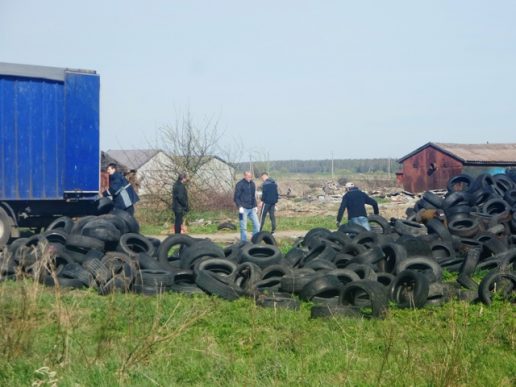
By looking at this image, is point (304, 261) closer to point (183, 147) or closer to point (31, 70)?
point (31, 70)

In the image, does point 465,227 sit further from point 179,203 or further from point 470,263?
point 179,203

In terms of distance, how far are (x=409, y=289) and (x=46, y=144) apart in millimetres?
10858

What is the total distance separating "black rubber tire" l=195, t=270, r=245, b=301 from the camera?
35.8 ft

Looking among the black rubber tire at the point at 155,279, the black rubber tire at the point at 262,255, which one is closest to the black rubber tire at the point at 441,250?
the black rubber tire at the point at 262,255

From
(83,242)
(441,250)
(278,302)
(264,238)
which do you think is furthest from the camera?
(264,238)

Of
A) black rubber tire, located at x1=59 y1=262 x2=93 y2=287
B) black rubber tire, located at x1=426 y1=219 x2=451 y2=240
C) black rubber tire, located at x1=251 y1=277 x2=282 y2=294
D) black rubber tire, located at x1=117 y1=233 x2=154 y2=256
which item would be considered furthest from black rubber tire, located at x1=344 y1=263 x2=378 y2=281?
black rubber tire, located at x1=117 y1=233 x2=154 y2=256

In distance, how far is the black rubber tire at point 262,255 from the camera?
1258 cm

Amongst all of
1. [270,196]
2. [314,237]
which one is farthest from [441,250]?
[270,196]

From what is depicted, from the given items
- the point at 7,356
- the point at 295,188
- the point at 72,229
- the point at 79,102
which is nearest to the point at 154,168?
the point at 79,102

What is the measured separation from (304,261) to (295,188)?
147ft

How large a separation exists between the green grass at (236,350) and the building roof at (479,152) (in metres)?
37.9

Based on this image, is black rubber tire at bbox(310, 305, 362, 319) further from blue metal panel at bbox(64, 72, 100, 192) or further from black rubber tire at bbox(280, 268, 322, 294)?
blue metal panel at bbox(64, 72, 100, 192)

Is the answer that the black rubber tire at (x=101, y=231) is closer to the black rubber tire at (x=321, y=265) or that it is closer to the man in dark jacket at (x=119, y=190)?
the black rubber tire at (x=321, y=265)

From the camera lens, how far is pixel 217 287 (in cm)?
1100
